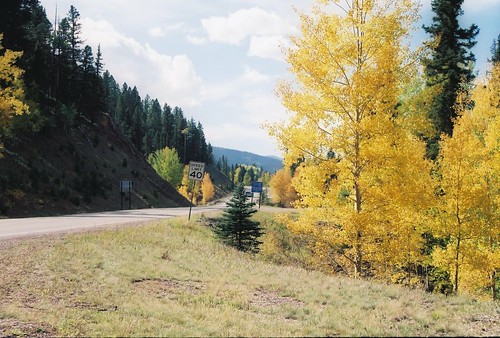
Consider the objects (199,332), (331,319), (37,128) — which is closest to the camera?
(199,332)

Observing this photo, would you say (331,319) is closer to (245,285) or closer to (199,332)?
(199,332)

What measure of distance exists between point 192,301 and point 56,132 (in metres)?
51.1

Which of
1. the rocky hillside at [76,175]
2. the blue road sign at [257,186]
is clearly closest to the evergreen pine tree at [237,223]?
the blue road sign at [257,186]

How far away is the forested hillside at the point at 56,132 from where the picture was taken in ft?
112

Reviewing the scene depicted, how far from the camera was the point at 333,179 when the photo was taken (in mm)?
13852

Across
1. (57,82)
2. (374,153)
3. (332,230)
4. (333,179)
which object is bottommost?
(332,230)

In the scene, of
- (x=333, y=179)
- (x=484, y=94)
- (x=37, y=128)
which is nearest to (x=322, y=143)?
(x=333, y=179)

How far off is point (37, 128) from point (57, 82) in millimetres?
19310

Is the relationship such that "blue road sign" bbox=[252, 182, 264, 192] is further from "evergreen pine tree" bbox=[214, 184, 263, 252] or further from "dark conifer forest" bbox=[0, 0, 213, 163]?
"dark conifer forest" bbox=[0, 0, 213, 163]

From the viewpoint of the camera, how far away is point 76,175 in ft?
158

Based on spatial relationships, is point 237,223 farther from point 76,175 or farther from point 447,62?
point 76,175

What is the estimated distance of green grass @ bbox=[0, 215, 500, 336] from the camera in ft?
24.3

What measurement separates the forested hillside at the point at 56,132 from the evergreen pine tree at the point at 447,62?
87.3 ft

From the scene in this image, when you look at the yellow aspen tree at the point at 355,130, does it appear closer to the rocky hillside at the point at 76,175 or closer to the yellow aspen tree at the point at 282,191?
the rocky hillside at the point at 76,175
